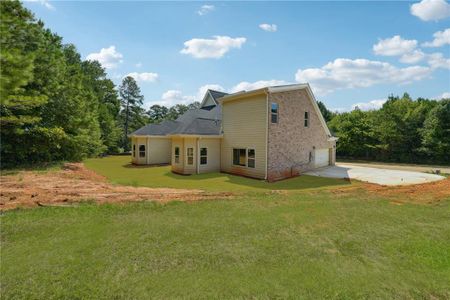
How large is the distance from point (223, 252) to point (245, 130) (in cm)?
1217

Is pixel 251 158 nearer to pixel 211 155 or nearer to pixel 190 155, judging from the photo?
pixel 211 155

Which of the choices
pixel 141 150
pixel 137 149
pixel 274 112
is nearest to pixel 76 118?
pixel 137 149

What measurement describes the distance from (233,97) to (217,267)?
1384 cm

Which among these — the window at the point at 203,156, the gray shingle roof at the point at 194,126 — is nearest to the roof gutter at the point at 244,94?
the gray shingle roof at the point at 194,126

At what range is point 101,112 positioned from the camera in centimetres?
3862

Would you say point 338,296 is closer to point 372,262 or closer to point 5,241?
point 372,262

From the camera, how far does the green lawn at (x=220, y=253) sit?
397cm

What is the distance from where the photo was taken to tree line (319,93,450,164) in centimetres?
2769

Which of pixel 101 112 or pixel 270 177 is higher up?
pixel 101 112

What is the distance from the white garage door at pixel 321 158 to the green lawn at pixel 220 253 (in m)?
12.3

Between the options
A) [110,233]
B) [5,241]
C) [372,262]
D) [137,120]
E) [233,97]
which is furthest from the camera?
[137,120]

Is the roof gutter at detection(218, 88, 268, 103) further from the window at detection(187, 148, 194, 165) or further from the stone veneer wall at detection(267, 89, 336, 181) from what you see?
the window at detection(187, 148, 194, 165)

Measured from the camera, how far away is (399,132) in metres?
30.7

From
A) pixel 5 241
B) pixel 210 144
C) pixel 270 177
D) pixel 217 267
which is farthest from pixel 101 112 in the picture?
pixel 217 267
